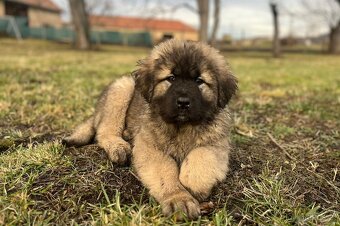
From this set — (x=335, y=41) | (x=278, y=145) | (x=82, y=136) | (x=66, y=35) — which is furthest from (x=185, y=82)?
(x=66, y=35)

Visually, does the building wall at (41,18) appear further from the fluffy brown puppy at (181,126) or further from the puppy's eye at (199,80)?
the puppy's eye at (199,80)

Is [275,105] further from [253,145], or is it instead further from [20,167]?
[20,167]

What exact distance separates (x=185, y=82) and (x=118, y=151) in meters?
0.90

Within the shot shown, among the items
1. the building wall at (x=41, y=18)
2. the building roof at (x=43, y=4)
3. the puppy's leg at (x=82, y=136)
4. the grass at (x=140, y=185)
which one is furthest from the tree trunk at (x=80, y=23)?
the puppy's leg at (x=82, y=136)

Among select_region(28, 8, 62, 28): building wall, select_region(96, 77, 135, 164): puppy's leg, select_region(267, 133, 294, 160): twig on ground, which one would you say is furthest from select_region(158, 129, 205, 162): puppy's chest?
Answer: select_region(28, 8, 62, 28): building wall

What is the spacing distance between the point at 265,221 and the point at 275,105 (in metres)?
4.80

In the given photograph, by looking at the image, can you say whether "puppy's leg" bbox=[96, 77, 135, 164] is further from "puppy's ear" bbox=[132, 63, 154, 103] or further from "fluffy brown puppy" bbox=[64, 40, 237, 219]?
"puppy's ear" bbox=[132, 63, 154, 103]

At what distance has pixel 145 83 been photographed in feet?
12.3

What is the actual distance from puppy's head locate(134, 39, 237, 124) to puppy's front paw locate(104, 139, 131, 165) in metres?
0.49

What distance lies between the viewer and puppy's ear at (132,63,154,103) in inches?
146

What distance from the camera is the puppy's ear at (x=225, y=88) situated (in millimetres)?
3640

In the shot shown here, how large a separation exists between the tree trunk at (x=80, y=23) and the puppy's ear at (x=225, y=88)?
99.3 ft

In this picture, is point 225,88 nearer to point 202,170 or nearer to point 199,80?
point 199,80

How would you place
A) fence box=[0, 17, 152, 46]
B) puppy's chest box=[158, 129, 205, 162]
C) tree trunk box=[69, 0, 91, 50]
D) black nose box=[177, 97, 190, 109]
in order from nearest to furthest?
black nose box=[177, 97, 190, 109] → puppy's chest box=[158, 129, 205, 162] → tree trunk box=[69, 0, 91, 50] → fence box=[0, 17, 152, 46]
